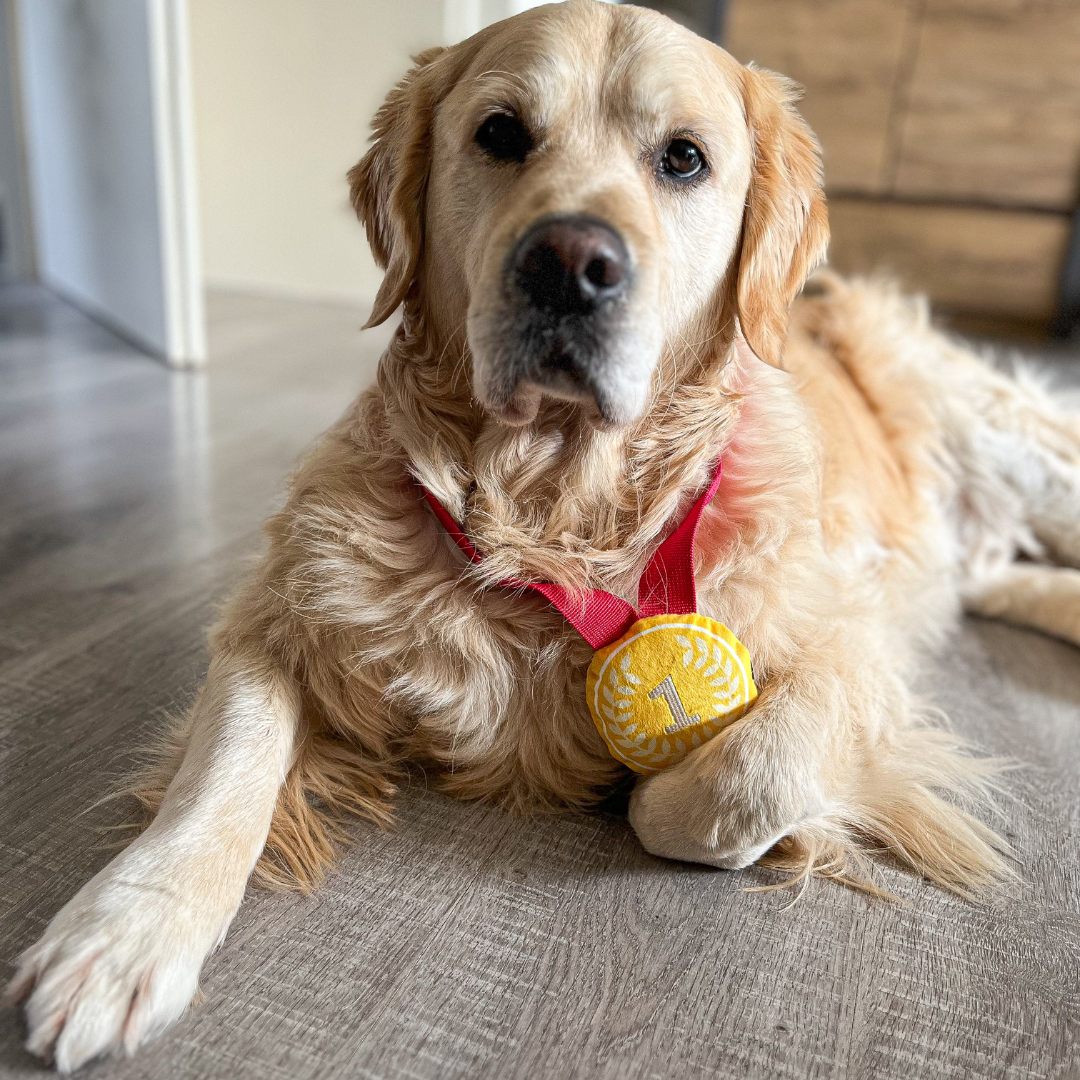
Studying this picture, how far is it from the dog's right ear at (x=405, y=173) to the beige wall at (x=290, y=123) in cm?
426

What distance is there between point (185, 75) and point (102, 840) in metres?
3.29

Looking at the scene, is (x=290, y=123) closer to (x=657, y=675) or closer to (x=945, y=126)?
(x=945, y=126)

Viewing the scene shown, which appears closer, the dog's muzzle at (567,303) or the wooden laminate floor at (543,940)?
the wooden laminate floor at (543,940)

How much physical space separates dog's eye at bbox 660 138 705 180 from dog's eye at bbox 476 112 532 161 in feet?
0.63

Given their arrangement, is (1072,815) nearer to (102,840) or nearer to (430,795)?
(430,795)

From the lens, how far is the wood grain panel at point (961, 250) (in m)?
5.62

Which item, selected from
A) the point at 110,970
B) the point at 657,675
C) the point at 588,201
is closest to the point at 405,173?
the point at 588,201

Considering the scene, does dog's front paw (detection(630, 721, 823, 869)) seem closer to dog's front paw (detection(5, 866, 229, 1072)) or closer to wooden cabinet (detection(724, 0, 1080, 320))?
dog's front paw (detection(5, 866, 229, 1072))

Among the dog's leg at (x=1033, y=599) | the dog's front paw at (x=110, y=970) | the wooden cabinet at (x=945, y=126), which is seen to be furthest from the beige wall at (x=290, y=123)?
the dog's front paw at (x=110, y=970)

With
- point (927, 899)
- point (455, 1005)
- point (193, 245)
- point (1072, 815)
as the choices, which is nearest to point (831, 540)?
point (1072, 815)

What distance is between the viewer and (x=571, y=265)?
1.14 metres

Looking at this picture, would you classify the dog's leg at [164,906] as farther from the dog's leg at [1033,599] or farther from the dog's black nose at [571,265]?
the dog's leg at [1033,599]

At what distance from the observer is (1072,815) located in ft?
4.70

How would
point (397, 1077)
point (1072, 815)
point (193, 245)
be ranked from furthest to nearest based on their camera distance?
point (193, 245), point (1072, 815), point (397, 1077)
